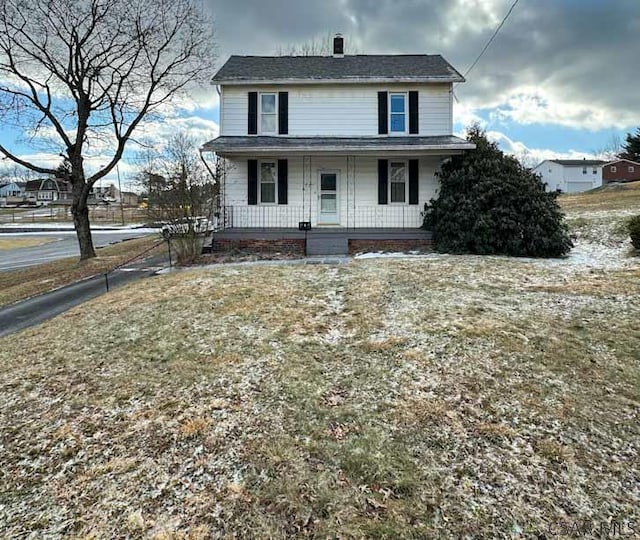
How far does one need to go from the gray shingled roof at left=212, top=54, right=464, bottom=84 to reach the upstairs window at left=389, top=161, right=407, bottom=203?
3188 mm

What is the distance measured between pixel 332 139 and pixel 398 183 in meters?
2.89

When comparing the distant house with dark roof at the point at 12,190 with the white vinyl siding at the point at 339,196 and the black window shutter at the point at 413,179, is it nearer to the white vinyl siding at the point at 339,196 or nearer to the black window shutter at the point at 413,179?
the white vinyl siding at the point at 339,196

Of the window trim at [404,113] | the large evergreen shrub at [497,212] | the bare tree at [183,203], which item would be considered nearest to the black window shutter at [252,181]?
the bare tree at [183,203]

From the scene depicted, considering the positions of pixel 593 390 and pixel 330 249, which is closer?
pixel 593 390

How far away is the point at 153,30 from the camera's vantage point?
16344 millimetres

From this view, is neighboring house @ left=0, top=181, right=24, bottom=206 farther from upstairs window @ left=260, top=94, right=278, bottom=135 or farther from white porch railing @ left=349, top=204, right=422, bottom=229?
white porch railing @ left=349, top=204, right=422, bottom=229

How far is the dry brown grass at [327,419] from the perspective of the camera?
304cm

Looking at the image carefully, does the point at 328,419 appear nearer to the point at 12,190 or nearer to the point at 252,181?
the point at 252,181

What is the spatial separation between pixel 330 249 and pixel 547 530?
423 inches

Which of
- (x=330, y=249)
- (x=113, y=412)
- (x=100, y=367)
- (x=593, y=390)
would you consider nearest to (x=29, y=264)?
(x=330, y=249)

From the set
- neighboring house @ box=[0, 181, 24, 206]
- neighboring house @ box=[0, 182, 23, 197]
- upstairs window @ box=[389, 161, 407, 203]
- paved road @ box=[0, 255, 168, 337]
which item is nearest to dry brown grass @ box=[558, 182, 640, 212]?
upstairs window @ box=[389, 161, 407, 203]

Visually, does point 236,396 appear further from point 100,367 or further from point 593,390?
point 593,390

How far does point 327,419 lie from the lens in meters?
4.12

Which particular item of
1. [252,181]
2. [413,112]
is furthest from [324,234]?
[413,112]
